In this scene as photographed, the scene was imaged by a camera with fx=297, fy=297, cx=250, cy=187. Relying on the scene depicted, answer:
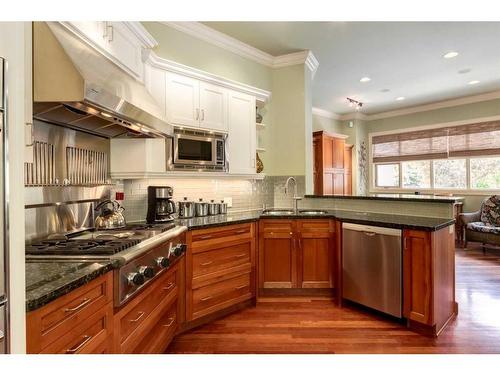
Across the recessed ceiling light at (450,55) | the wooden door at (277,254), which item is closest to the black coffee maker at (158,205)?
the wooden door at (277,254)

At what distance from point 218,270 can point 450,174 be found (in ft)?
19.3

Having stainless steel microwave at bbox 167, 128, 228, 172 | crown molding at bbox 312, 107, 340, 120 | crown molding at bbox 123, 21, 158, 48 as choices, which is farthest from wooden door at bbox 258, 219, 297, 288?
crown molding at bbox 312, 107, 340, 120

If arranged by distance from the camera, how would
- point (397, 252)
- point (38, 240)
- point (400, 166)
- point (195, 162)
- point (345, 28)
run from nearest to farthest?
point (38, 240) < point (397, 252) < point (195, 162) < point (345, 28) < point (400, 166)

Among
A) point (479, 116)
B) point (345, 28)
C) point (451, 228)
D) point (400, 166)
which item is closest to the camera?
point (451, 228)

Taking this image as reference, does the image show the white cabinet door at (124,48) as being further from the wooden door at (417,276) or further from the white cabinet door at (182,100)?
the wooden door at (417,276)

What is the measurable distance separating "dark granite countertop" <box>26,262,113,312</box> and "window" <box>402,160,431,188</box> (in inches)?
276

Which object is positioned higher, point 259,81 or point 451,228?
point 259,81

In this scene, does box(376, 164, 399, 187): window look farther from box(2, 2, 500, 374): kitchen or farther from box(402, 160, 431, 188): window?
box(2, 2, 500, 374): kitchen

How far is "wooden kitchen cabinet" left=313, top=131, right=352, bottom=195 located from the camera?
5.83m

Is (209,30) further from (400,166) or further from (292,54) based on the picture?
(400,166)

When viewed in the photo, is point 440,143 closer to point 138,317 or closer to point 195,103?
point 195,103

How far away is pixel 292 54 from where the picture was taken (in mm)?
3951

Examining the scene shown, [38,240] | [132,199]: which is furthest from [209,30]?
[38,240]
